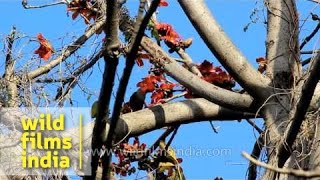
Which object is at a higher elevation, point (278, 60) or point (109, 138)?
point (278, 60)

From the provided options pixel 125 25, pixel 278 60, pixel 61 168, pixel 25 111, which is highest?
pixel 125 25

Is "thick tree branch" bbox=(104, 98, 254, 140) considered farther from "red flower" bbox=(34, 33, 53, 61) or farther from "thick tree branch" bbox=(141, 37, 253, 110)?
"red flower" bbox=(34, 33, 53, 61)

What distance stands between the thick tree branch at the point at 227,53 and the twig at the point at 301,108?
1.69 feet

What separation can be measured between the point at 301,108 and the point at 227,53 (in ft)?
2.55

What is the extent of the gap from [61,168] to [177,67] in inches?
27.0

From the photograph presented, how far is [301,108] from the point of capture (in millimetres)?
2041

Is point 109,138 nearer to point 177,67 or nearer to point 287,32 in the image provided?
point 177,67

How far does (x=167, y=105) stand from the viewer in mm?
2891

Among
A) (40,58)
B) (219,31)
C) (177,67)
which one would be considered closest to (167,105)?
(177,67)

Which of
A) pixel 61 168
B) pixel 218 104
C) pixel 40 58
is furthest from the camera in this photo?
pixel 40 58

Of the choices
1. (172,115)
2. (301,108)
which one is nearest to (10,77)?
(172,115)

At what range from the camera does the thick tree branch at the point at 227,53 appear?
277cm

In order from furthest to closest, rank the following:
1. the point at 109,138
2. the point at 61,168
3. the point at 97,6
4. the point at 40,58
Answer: the point at 97,6, the point at 40,58, the point at 61,168, the point at 109,138

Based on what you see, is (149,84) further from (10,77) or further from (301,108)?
(301,108)
